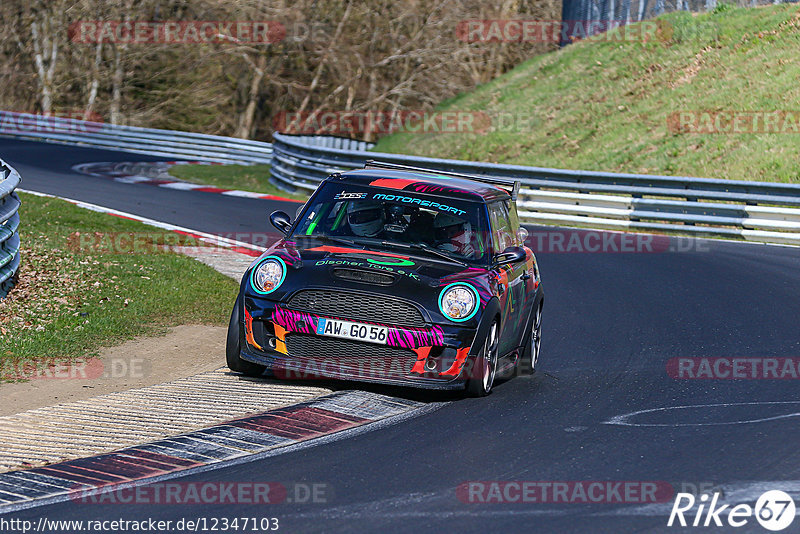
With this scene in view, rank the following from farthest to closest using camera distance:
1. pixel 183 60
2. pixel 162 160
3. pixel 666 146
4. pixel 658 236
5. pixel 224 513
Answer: pixel 183 60 → pixel 162 160 → pixel 666 146 → pixel 658 236 → pixel 224 513

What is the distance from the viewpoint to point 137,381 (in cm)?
842

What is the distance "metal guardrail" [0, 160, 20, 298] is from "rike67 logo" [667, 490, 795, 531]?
7.13m

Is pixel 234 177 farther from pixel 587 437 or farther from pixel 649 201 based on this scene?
pixel 587 437

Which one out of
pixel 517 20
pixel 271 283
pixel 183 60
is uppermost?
pixel 517 20

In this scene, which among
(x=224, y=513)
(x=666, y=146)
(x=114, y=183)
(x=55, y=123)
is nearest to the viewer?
(x=224, y=513)

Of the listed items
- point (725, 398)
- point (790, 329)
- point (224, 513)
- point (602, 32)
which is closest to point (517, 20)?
point (602, 32)

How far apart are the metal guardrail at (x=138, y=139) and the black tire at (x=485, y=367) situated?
24144 mm

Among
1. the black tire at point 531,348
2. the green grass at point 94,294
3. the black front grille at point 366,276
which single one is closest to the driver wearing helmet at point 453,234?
the black front grille at point 366,276

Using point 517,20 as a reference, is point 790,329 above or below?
below

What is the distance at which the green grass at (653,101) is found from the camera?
25.9 m

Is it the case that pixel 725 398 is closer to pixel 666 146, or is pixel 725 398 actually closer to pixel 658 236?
pixel 658 236

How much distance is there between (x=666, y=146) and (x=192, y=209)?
12.6 metres

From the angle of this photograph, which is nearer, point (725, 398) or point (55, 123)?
point (725, 398)

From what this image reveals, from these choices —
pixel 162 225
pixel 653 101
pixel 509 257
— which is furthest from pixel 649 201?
pixel 509 257
